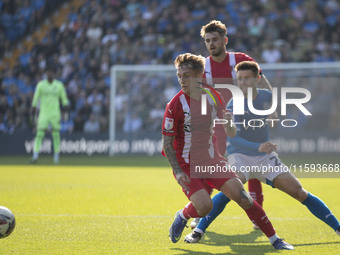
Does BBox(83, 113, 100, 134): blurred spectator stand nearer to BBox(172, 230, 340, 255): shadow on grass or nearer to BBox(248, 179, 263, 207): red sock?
BBox(248, 179, 263, 207): red sock

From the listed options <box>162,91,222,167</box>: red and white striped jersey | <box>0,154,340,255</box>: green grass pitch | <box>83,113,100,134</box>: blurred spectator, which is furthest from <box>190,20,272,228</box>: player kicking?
<box>83,113,100,134</box>: blurred spectator

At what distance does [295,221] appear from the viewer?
22.2ft

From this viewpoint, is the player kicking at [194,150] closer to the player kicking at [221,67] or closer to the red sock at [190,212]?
the red sock at [190,212]

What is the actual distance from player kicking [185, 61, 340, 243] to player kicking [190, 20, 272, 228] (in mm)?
590

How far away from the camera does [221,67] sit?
21.9ft

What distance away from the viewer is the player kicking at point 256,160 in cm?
549

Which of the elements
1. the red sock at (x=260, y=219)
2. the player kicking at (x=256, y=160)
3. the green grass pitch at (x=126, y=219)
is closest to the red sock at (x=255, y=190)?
the green grass pitch at (x=126, y=219)

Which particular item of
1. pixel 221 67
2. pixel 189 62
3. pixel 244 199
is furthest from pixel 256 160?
pixel 221 67

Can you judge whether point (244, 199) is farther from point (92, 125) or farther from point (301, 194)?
point (92, 125)

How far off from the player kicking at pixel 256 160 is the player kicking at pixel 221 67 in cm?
59

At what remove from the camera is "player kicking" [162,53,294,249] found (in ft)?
16.9

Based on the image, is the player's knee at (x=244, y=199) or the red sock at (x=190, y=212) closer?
the player's knee at (x=244, y=199)

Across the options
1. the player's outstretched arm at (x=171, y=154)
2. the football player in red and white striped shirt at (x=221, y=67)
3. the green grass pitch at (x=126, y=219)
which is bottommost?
the green grass pitch at (x=126, y=219)

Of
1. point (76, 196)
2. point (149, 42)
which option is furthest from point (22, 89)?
point (76, 196)
